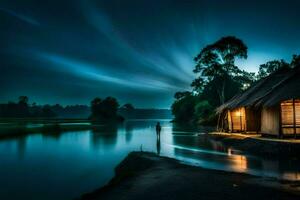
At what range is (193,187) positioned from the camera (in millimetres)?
10820

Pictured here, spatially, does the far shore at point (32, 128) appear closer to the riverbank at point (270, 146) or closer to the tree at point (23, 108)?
the riverbank at point (270, 146)

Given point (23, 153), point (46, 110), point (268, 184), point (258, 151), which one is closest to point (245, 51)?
point (258, 151)

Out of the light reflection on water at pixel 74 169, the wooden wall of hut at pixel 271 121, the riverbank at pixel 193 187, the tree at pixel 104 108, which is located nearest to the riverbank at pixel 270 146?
the light reflection on water at pixel 74 169

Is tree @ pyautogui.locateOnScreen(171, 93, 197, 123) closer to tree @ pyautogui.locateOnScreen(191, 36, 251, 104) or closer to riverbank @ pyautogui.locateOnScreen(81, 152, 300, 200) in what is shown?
tree @ pyautogui.locateOnScreen(191, 36, 251, 104)

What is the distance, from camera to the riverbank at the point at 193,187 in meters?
9.58

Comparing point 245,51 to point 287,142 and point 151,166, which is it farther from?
point 151,166

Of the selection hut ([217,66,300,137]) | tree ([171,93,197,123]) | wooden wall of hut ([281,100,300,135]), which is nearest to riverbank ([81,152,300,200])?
hut ([217,66,300,137])

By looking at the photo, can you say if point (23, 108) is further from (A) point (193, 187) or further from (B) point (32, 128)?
(A) point (193, 187)

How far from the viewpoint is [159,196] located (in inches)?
388

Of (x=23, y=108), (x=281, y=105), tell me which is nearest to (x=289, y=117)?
(x=281, y=105)

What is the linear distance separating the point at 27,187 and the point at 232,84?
62589mm

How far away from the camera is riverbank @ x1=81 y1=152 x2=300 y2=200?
958 centimetres

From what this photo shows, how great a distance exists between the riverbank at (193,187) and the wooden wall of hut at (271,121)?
37.2ft

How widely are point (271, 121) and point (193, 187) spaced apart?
50.2 feet
